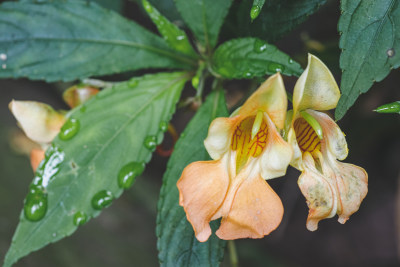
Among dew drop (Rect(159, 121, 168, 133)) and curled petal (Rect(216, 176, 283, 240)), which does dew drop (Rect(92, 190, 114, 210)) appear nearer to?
dew drop (Rect(159, 121, 168, 133))

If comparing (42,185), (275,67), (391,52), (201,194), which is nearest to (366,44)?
(391,52)

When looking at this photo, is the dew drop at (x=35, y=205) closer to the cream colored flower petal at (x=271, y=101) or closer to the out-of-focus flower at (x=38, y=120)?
the out-of-focus flower at (x=38, y=120)

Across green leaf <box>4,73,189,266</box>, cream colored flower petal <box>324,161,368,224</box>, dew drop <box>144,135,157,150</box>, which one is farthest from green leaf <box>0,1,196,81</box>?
cream colored flower petal <box>324,161,368,224</box>

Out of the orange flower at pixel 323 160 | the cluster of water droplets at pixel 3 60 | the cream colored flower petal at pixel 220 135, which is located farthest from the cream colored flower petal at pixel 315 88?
the cluster of water droplets at pixel 3 60

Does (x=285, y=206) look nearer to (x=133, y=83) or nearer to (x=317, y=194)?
(x=133, y=83)

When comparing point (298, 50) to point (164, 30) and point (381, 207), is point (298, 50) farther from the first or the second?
point (381, 207)

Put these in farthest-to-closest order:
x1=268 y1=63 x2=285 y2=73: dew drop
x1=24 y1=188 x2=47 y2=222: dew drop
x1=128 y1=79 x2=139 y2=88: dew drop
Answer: x1=128 y1=79 x2=139 y2=88: dew drop < x1=24 y1=188 x2=47 y2=222: dew drop < x1=268 y1=63 x2=285 y2=73: dew drop
